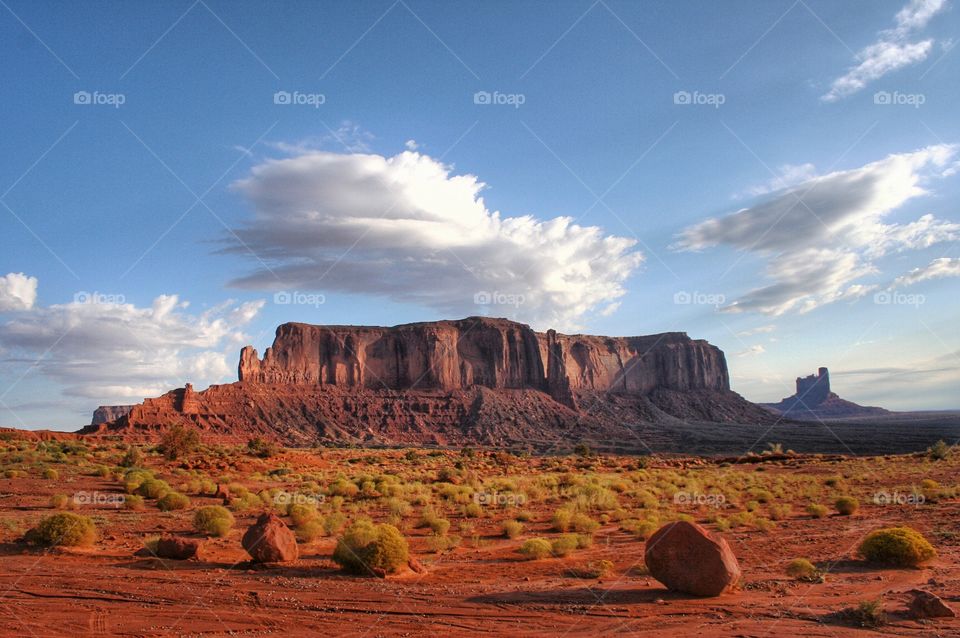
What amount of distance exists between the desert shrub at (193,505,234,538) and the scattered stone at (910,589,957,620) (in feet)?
47.4

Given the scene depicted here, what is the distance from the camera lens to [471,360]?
12138 cm

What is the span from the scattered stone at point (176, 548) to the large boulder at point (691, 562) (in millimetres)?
9076

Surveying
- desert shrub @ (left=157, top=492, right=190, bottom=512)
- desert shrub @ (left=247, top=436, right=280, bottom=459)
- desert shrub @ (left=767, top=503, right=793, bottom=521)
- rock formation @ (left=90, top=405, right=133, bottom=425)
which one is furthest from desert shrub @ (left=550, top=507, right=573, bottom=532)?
rock formation @ (left=90, top=405, right=133, bottom=425)

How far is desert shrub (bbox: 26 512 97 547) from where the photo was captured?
1280cm

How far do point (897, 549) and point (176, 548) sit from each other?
47.5ft

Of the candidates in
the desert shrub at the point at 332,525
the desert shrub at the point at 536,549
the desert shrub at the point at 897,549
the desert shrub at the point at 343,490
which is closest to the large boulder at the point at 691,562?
the desert shrub at the point at 536,549

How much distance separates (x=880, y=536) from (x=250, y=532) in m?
13.1

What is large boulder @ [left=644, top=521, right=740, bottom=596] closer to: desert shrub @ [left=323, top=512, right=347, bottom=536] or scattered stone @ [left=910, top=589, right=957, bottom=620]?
scattered stone @ [left=910, top=589, right=957, bottom=620]

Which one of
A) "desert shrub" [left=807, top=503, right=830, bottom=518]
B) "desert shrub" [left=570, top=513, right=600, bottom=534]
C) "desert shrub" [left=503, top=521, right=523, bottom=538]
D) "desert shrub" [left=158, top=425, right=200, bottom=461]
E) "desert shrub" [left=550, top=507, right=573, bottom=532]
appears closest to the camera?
"desert shrub" [left=503, top=521, right=523, bottom=538]

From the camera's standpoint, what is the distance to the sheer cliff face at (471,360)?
359 feet

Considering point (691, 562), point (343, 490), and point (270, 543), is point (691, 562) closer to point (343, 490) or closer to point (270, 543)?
point (270, 543)

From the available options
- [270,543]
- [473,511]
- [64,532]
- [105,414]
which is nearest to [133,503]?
[64,532]

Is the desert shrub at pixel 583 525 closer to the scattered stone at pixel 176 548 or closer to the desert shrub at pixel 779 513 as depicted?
the desert shrub at pixel 779 513

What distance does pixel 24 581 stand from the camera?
33.5 ft
